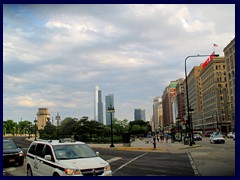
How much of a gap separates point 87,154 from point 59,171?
1.61 m

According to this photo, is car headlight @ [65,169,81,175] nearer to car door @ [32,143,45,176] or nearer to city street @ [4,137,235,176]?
car door @ [32,143,45,176]

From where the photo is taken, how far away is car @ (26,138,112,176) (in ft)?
29.9

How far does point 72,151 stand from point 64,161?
1.02 m

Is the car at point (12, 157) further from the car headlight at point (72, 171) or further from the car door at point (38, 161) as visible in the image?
the car headlight at point (72, 171)

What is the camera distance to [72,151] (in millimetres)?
10570

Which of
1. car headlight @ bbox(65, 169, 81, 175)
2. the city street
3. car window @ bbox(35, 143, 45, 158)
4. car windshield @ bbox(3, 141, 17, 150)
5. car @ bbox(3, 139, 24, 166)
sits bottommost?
the city street

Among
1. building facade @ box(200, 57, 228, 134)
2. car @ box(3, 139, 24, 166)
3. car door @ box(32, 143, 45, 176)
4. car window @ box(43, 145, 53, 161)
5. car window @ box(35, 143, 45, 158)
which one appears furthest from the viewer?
building facade @ box(200, 57, 228, 134)

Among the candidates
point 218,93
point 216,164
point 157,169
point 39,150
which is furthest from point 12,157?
point 218,93

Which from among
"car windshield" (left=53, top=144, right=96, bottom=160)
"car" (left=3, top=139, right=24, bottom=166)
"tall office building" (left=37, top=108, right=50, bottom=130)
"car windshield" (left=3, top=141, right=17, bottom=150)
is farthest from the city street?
"tall office building" (left=37, top=108, right=50, bottom=130)

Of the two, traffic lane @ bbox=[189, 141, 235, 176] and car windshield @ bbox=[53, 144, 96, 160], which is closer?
car windshield @ bbox=[53, 144, 96, 160]

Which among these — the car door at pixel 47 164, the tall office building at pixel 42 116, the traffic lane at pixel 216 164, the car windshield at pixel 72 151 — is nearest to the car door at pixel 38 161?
the car door at pixel 47 164

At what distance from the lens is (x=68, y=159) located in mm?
9844
